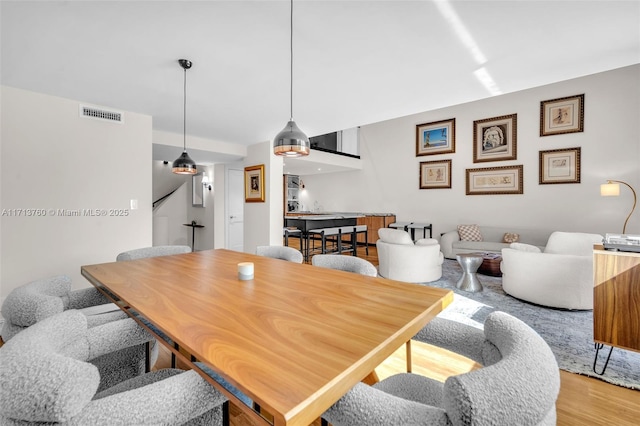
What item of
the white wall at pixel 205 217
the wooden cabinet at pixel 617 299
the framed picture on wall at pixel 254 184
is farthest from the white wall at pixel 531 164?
the white wall at pixel 205 217

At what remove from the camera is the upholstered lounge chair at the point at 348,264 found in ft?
6.20

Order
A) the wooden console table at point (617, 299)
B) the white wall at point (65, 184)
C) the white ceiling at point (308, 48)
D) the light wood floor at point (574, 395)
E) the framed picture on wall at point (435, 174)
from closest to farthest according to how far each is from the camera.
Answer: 1. the light wood floor at point (574, 395)
2. the white ceiling at point (308, 48)
3. the wooden console table at point (617, 299)
4. the white wall at point (65, 184)
5. the framed picture on wall at point (435, 174)

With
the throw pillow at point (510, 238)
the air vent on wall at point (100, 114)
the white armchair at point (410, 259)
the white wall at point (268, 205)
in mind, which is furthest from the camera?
the throw pillow at point (510, 238)

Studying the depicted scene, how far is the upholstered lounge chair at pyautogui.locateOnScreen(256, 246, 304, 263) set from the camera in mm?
2453

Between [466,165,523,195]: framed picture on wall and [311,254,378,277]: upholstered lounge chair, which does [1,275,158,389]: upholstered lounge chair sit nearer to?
[311,254,378,277]: upholstered lounge chair

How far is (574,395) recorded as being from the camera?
1.73m

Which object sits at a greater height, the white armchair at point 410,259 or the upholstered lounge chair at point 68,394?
the upholstered lounge chair at point 68,394

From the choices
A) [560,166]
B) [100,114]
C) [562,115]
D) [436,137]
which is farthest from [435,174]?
[100,114]

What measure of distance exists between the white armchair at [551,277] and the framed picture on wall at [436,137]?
3.65m

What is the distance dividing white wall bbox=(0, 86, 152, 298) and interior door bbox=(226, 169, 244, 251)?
2.72 meters

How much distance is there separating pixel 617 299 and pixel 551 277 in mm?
1279

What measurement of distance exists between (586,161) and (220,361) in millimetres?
6872

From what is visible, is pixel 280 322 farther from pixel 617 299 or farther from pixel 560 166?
pixel 560 166

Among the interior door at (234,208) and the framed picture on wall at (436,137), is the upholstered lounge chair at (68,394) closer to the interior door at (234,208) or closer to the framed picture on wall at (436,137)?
the interior door at (234,208)
